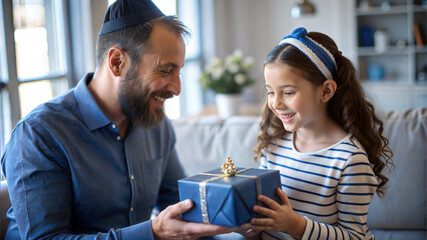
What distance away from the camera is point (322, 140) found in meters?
1.48

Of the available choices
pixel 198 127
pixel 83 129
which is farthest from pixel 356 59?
pixel 83 129

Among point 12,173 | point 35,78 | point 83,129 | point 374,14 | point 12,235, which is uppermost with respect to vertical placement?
point 374,14

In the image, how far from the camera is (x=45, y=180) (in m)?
1.42

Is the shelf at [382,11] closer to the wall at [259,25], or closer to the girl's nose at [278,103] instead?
the wall at [259,25]

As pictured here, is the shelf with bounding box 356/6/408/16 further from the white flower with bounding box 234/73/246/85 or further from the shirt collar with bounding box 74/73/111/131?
the shirt collar with bounding box 74/73/111/131

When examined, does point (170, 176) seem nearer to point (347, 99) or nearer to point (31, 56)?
point (347, 99)

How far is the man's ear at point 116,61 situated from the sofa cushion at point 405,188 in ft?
3.71

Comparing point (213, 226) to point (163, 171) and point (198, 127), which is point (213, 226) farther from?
point (198, 127)

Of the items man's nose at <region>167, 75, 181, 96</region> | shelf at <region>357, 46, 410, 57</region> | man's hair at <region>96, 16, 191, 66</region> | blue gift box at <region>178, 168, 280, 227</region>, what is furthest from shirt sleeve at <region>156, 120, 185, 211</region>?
shelf at <region>357, 46, 410, 57</region>

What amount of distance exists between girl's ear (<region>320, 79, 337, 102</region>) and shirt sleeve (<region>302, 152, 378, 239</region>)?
20 centimetres

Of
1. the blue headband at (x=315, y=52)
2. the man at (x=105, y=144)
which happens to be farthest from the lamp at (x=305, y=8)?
the blue headband at (x=315, y=52)

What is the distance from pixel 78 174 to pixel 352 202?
862 mm

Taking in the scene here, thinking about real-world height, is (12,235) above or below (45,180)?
below

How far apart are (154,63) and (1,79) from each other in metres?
1.37
